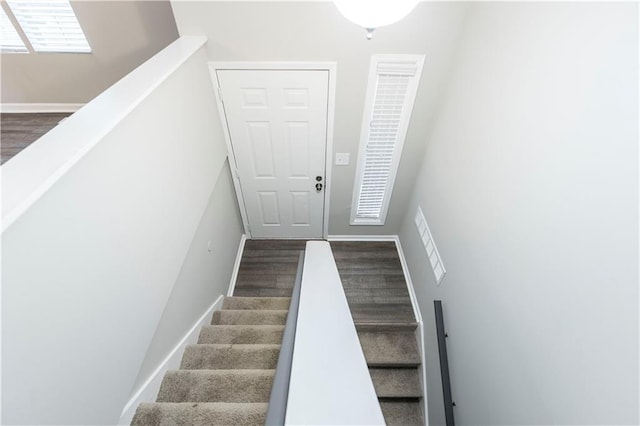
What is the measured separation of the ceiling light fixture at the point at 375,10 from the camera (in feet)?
3.86

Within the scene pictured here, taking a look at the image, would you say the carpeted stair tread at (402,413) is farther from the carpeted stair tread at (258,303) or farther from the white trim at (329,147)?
the white trim at (329,147)

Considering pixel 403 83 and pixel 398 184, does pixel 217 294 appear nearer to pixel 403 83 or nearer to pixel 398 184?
pixel 398 184

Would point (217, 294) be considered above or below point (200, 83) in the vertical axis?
below

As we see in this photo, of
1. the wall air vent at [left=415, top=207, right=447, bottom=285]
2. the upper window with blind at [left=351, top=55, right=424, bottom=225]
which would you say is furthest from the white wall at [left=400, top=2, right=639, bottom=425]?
the upper window with blind at [left=351, top=55, right=424, bottom=225]

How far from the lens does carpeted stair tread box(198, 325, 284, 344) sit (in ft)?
7.00

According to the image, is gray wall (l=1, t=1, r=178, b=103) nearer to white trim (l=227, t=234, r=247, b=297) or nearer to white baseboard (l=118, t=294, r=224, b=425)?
white trim (l=227, t=234, r=247, b=297)

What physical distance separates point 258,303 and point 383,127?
2226mm

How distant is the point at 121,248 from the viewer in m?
1.22

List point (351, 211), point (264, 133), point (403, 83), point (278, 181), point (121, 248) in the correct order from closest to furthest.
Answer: point (121, 248) → point (403, 83) → point (264, 133) → point (278, 181) → point (351, 211)

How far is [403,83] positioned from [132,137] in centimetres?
217

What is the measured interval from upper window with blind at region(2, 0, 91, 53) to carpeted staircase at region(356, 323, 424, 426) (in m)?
4.08

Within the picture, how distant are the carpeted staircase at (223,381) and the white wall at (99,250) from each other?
27 centimetres

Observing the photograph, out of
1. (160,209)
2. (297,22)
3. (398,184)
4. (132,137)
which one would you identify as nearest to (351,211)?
(398,184)

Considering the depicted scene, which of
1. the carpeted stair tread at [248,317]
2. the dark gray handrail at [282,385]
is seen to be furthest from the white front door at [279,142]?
the dark gray handrail at [282,385]
